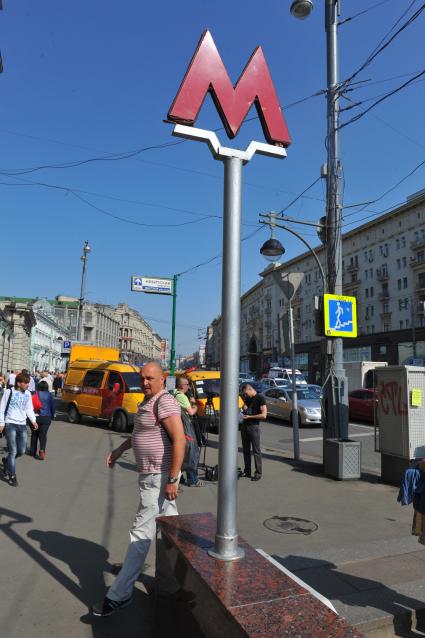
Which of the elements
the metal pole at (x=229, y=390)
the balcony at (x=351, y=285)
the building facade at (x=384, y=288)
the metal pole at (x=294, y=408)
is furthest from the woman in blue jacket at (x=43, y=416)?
the balcony at (x=351, y=285)

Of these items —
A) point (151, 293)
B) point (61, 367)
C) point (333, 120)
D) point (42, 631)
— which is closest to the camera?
point (42, 631)

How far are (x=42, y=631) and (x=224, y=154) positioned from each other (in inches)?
144

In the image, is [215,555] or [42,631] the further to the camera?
[42,631]

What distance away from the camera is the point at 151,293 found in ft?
68.0

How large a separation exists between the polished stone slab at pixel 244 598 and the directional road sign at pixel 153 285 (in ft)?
57.4

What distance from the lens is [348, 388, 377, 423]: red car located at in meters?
19.5

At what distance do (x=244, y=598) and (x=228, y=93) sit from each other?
3.20 m

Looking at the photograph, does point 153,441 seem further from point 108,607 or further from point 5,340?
point 5,340

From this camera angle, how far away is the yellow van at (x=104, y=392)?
592 inches

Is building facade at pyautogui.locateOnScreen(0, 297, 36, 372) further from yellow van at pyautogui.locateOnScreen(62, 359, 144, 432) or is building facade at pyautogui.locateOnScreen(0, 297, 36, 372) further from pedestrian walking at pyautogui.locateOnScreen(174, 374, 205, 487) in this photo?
pedestrian walking at pyautogui.locateOnScreen(174, 374, 205, 487)

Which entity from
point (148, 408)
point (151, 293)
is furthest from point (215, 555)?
point (151, 293)

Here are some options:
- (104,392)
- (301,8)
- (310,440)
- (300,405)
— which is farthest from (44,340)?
(301,8)

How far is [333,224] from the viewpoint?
31.5ft

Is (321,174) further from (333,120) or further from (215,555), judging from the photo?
(215,555)
